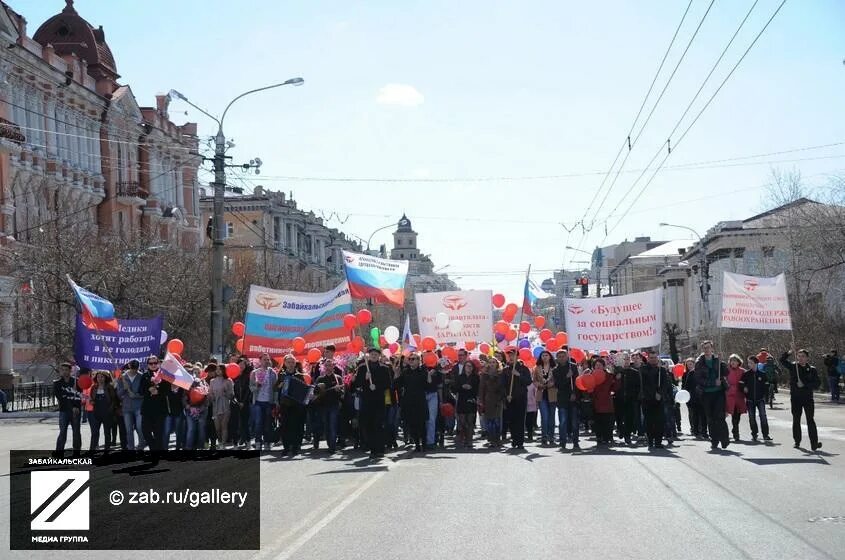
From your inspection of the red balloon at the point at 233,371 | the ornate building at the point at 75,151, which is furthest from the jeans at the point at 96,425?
the ornate building at the point at 75,151

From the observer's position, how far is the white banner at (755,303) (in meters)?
22.4

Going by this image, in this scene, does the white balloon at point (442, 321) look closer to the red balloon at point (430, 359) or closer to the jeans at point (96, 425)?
the red balloon at point (430, 359)

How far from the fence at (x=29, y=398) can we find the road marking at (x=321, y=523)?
2649cm

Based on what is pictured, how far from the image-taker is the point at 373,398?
18.6 m

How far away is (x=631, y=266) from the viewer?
117312 millimetres

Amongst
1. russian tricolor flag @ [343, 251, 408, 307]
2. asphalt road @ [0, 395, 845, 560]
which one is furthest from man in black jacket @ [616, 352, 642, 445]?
russian tricolor flag @ [343, 251, 408, 307]

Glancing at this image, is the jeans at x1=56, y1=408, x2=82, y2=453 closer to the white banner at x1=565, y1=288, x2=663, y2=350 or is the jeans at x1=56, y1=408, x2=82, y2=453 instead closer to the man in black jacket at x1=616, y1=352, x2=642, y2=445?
the man in black jacket at x1=616, y1=352, x2=642, y2=445

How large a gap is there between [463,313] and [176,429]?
7.78m

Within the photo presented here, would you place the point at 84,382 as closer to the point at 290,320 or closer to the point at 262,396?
the point at 262,396

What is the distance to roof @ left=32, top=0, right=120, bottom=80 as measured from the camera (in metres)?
55.8

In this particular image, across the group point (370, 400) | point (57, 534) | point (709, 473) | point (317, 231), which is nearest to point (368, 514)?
point (57, 534)

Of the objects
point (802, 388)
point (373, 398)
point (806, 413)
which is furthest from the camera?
point (373, 398)

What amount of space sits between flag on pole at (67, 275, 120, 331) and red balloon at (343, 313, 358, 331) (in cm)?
527

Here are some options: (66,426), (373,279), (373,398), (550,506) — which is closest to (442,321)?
(373,279)
